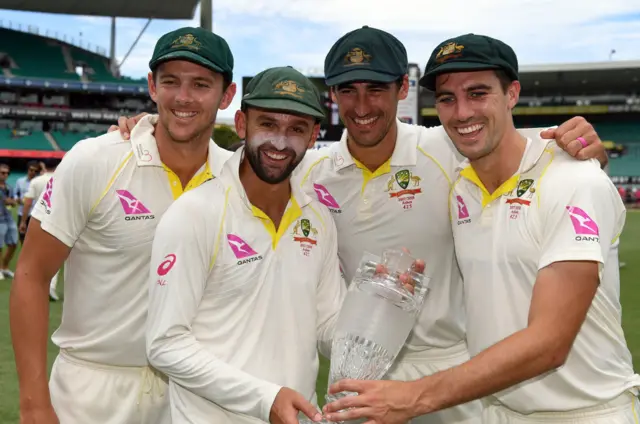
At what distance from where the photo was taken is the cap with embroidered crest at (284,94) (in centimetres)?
238

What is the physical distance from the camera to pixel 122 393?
113 inches

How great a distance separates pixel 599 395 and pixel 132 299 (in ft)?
6.32

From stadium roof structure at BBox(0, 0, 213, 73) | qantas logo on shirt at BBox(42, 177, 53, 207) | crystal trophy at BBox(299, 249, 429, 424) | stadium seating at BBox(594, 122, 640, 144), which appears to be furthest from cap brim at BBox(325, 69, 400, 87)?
stadium seating at BBox(594, 122, 640, 144)

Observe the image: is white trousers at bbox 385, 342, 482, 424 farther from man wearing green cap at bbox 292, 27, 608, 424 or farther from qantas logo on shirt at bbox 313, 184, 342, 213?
qantas logo on shirt at bbox 313, 184, 342, 213

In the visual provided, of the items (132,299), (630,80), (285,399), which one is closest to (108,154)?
(132,299)

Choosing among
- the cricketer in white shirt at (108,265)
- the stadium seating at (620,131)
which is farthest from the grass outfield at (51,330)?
the stadium seating at (620,131)

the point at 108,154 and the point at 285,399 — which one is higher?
the point at 108,154

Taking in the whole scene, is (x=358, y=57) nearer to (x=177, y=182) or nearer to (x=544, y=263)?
(x=177, y=182)

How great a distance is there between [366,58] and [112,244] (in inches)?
55.6

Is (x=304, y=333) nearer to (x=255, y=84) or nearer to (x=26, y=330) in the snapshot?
(x=255, y=84)

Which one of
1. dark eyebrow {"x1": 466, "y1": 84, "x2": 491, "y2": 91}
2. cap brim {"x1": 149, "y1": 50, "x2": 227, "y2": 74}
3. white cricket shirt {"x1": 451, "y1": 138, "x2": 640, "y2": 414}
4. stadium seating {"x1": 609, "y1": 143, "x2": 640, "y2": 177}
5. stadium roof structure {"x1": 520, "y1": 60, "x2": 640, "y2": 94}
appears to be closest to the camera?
white cricket shirt {"x1": 451, "y1": 138, "x2": 640, "y2": 414}

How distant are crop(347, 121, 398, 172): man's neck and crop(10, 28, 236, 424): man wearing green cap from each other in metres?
0.73

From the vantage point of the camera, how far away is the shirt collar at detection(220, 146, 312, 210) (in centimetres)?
244

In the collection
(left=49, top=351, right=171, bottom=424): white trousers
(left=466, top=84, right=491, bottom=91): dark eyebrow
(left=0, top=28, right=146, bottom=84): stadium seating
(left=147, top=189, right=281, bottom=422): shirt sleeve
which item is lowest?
(left=49, top=351, right=171, bottom=424): white trousers
